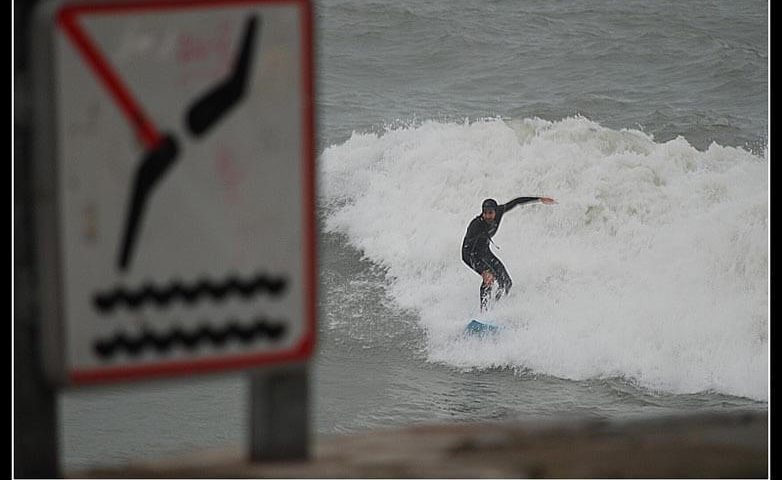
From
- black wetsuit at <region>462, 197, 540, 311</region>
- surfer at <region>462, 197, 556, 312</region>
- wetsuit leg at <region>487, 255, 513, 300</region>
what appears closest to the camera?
surfer at <region>462, 197, 556, 312</region>

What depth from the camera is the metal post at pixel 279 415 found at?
5.61ft

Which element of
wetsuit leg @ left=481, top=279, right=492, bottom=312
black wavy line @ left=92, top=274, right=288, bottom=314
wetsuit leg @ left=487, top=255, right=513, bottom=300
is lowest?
wetsuit leg @ left=481, top=279, right=492, bottom=312

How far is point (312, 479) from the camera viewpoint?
1.61 m

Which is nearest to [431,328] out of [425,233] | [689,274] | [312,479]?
[425,233]

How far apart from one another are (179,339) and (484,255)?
11438mm

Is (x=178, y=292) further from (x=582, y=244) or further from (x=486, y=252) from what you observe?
(x=582, y=244)

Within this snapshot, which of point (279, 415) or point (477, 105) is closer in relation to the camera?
point (279, 415)

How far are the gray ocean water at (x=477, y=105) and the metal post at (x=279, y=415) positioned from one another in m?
7.84

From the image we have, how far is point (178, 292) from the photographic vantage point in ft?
5.13

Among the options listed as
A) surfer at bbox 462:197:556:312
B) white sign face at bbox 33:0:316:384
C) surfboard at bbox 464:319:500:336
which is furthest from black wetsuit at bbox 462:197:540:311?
white sign face at bbox 33:0:316:384

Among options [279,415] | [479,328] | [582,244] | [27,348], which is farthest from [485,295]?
Result: [27,348]

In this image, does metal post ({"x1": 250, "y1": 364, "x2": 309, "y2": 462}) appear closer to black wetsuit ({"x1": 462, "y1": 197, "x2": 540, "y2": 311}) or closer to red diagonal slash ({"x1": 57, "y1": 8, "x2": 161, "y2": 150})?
red diagonal slash ({"x1": 57, "y1": 8, "x2": 161, "y2": 150})

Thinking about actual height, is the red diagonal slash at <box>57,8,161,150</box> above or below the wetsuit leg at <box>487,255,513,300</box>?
above

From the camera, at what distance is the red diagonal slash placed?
1515 mm
